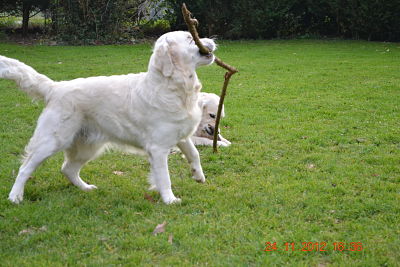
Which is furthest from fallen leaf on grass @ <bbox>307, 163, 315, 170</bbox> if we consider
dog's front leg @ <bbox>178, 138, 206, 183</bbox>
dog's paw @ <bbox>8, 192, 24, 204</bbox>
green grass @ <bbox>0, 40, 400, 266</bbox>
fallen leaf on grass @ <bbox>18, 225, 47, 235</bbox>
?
dog's paw @ <bbox>8, 192, 24, 204</bbox>

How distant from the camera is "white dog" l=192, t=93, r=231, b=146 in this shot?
689 centimetres

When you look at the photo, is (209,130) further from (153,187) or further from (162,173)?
(162,173)

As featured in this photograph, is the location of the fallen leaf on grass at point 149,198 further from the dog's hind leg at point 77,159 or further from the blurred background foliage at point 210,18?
the blurred background foliage at point 210,18

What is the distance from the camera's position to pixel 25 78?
4.83m

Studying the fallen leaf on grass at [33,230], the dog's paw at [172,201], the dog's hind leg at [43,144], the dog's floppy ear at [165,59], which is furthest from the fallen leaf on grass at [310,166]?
the fallen leaf on grass at [33,230]

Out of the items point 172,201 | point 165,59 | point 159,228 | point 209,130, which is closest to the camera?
point 159,228

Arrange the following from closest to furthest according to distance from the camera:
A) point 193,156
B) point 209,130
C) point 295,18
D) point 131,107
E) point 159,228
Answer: point 159,228 < point 131,107 < point 193,156 < point 209,130 < point 295,18

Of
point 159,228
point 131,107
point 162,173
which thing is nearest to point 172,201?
point 162,173

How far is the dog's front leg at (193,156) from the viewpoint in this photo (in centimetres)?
514

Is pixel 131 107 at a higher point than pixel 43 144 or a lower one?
higher

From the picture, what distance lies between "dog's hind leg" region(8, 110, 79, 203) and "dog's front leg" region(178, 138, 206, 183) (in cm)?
123
